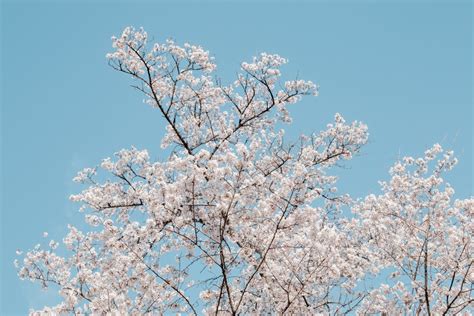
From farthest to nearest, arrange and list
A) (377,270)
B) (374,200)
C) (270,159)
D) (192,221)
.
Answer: (270,159) < (374,200) < (377,270) < (192,221)

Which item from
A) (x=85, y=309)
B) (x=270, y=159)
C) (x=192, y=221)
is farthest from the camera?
(x=270, y=159)

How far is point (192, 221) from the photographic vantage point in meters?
8.17

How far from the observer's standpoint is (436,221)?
9.69 m

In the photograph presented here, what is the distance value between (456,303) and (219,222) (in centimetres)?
391

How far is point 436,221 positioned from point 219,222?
374cm

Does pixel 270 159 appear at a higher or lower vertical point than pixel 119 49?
lower

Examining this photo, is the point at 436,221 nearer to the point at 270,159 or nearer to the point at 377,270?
the point at 377,270

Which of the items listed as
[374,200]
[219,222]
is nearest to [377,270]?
[374,200]

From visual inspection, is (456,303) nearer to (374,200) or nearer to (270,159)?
(374,200)

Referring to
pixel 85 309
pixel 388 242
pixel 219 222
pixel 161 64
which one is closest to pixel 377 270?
pixel 388 242

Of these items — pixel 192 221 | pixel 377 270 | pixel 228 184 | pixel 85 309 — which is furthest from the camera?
pixel 377 270

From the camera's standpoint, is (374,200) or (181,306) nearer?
(181,306)

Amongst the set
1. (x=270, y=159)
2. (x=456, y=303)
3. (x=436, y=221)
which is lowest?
(x=456, y=303)

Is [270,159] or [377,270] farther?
[270,159]
